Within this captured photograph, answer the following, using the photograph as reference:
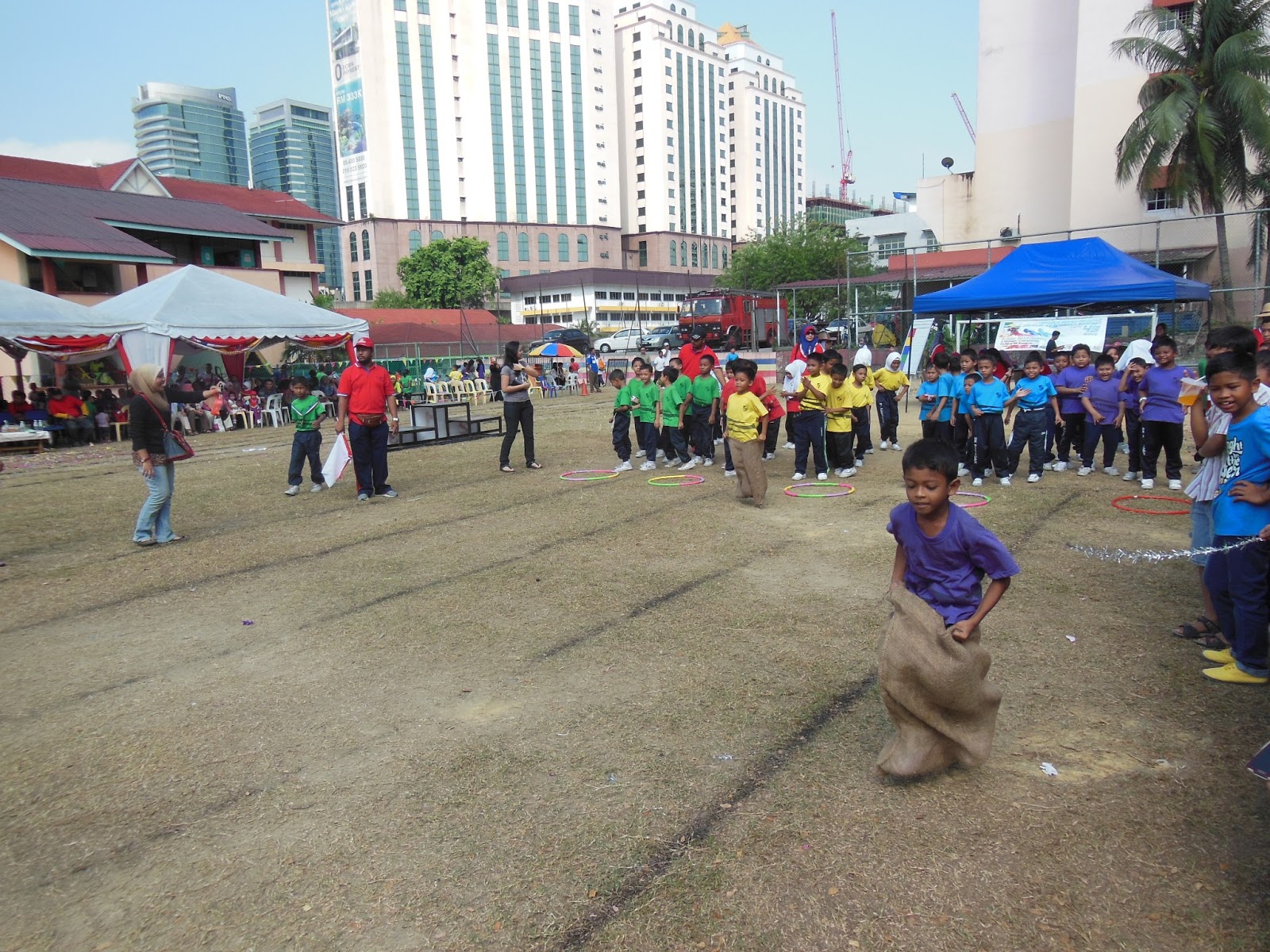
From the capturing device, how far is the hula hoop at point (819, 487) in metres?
9.92

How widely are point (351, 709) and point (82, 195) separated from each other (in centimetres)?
3417

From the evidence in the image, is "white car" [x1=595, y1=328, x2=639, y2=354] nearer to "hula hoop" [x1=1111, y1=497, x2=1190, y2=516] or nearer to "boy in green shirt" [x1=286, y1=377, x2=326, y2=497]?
"boy in green shirt" [x1=286, y1=377, x2=326, y2=497]

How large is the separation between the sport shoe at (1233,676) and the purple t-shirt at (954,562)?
2005 millimetres

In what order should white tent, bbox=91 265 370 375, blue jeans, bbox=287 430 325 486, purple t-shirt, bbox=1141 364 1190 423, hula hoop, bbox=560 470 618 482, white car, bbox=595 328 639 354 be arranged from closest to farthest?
purple t-shirt, bbox=1141 364 1190 423, blue jeans, bbox=287 430 325 486, hula hoop, bbox=560 470 618 482, white tent, bbox=91 265 370 375, white car, bbox=595 328 639 354

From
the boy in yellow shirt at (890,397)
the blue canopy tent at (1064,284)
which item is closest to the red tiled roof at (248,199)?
the blue canopy tent at (1064,284)

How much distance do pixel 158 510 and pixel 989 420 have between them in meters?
9.36

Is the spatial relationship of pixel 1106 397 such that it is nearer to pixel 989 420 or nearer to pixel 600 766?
pixel 989 420

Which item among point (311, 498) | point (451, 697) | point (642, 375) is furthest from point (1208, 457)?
point (311, 498)

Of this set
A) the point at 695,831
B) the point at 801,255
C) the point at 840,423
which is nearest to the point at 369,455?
the point at 840,423

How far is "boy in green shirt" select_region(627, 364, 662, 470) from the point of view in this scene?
1231cm

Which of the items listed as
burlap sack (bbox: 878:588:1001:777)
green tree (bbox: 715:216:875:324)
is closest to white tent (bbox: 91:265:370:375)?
burlap sack (bbox: 878:588:1001:777)

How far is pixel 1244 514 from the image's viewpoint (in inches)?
169

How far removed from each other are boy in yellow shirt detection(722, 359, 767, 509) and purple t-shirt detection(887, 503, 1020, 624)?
18.9 ft

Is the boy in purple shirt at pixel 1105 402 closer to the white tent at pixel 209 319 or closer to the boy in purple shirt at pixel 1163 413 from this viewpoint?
the boy in purple shirt at pixel 1163 413
